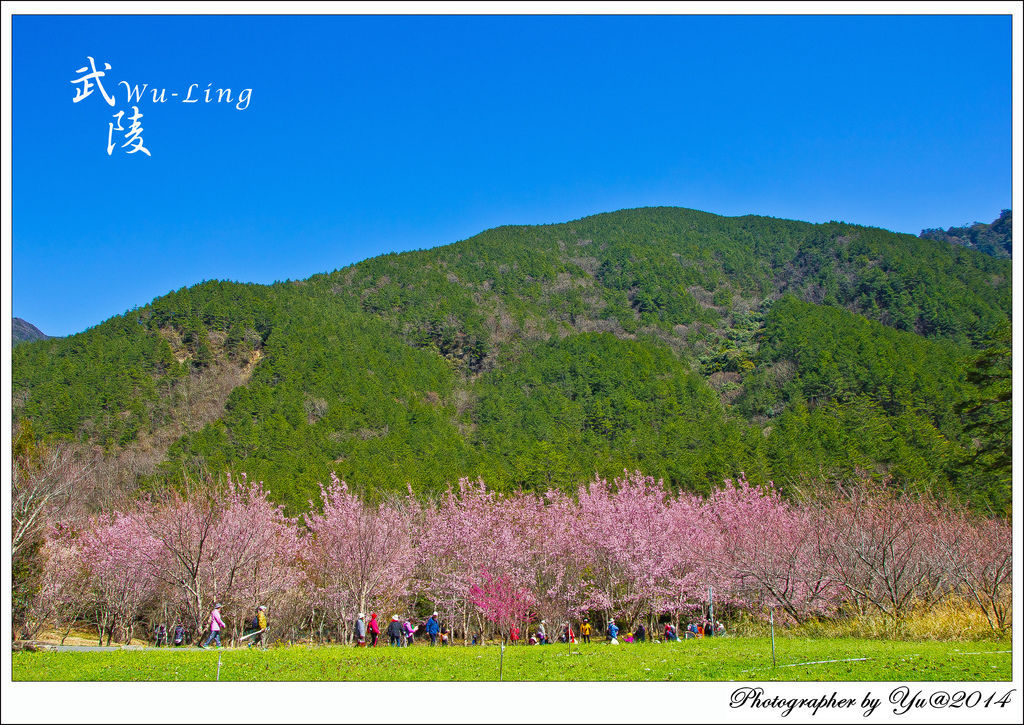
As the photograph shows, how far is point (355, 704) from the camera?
30.0 feet

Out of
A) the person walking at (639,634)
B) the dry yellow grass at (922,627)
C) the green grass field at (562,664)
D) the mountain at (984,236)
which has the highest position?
the mountain at (984,236)

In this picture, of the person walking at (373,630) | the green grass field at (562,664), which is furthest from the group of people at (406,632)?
the green grass field at (562,664)

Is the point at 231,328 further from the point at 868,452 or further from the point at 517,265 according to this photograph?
the point at 868,452

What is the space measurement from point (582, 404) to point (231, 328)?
41.0 m

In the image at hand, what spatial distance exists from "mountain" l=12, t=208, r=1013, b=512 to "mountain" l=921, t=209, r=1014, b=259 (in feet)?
161

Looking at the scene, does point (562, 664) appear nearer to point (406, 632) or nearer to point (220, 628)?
point (406, 632)

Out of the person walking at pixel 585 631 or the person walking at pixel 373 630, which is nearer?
the person walking at pixel 373 630

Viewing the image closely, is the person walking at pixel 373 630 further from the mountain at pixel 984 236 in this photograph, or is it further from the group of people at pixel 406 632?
the mountain at pixel 984 236

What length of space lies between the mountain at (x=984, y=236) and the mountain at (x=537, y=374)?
4896 centimetres

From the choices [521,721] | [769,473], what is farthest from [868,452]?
[521,721]

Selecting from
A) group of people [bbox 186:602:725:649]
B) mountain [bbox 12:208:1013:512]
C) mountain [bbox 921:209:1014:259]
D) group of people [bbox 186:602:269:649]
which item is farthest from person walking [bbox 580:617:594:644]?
mountain [bbox 921:209:1014:259]

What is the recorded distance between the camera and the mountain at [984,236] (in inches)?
5935

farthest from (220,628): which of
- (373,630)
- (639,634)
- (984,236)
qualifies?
(984,236)

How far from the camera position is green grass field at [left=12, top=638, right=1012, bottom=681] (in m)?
10.6
